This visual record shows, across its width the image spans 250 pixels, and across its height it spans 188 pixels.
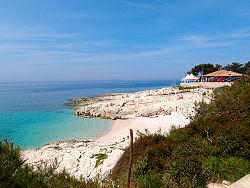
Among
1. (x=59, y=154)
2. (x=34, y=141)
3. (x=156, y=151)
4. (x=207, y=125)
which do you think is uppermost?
(x=207, y=125)

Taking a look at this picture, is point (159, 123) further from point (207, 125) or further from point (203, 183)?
point (203, 183)

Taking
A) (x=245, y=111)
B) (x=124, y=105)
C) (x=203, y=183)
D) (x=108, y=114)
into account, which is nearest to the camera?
(x=203, y=183)

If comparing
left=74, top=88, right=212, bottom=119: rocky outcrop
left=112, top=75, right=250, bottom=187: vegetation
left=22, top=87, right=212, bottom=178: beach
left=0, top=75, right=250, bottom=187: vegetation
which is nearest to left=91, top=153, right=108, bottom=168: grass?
left=22, top=87, right=212, bottom=178: beach

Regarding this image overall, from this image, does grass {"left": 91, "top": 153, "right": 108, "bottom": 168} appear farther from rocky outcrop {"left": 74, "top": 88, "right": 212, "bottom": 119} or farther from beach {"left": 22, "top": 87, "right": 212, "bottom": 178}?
rocky outcrop {"left": 74, "top": 88, "right": 212, "bottom": 119}

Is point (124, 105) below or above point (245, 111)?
below

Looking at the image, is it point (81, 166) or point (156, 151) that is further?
point (81, 166)

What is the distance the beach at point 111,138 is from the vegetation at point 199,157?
4.53 feet

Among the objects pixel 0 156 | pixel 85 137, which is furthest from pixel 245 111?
pixel 85 137

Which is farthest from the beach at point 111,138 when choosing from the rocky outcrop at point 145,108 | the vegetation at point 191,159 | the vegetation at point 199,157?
the vegetation at point 199,157

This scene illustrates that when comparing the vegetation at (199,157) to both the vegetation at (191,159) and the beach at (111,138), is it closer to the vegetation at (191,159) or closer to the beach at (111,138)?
the vegetation at (191,159)

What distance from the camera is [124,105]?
25.4 meters

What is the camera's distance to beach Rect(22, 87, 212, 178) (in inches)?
284

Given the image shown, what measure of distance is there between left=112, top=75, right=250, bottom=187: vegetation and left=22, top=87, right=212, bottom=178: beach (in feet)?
4.53

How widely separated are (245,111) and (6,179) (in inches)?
307
